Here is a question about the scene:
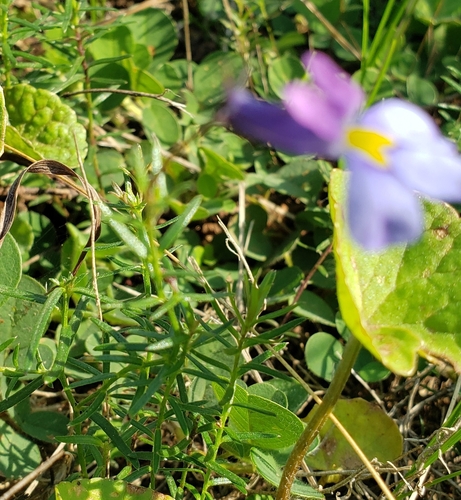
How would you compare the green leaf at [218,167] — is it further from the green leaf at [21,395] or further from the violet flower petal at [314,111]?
the violet flower petal at [314,111]

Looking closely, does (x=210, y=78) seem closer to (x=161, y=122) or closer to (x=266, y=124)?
(x=161, y=122)

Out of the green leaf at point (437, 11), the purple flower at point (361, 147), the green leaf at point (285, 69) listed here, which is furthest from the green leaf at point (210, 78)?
the purple flower at point (361, 147)

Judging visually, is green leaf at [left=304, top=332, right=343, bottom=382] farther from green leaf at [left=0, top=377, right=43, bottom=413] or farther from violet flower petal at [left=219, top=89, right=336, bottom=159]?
violet flower petal at [left=219, top=89, right=336, bottom=159]

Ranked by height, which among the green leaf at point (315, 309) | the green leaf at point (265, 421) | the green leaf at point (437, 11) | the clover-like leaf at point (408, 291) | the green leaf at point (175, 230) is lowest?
the green leaf at point (315, 309)

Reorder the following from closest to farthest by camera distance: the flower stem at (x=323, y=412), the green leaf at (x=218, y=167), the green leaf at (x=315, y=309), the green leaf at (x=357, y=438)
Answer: the flower stem at (x=323, y=412), the green leaf at (x=357, y=438), the green leaf at (x=315, y=309), the green leaf at (x=218, y=167)

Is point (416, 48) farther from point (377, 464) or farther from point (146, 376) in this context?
point (146, 376)

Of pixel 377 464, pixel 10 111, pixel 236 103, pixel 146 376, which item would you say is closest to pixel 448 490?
pixel 377 464

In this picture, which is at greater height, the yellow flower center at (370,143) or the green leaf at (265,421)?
the yellow flower center at (370,143)

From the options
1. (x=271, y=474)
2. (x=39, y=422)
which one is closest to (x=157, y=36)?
(x=39, y=422)
